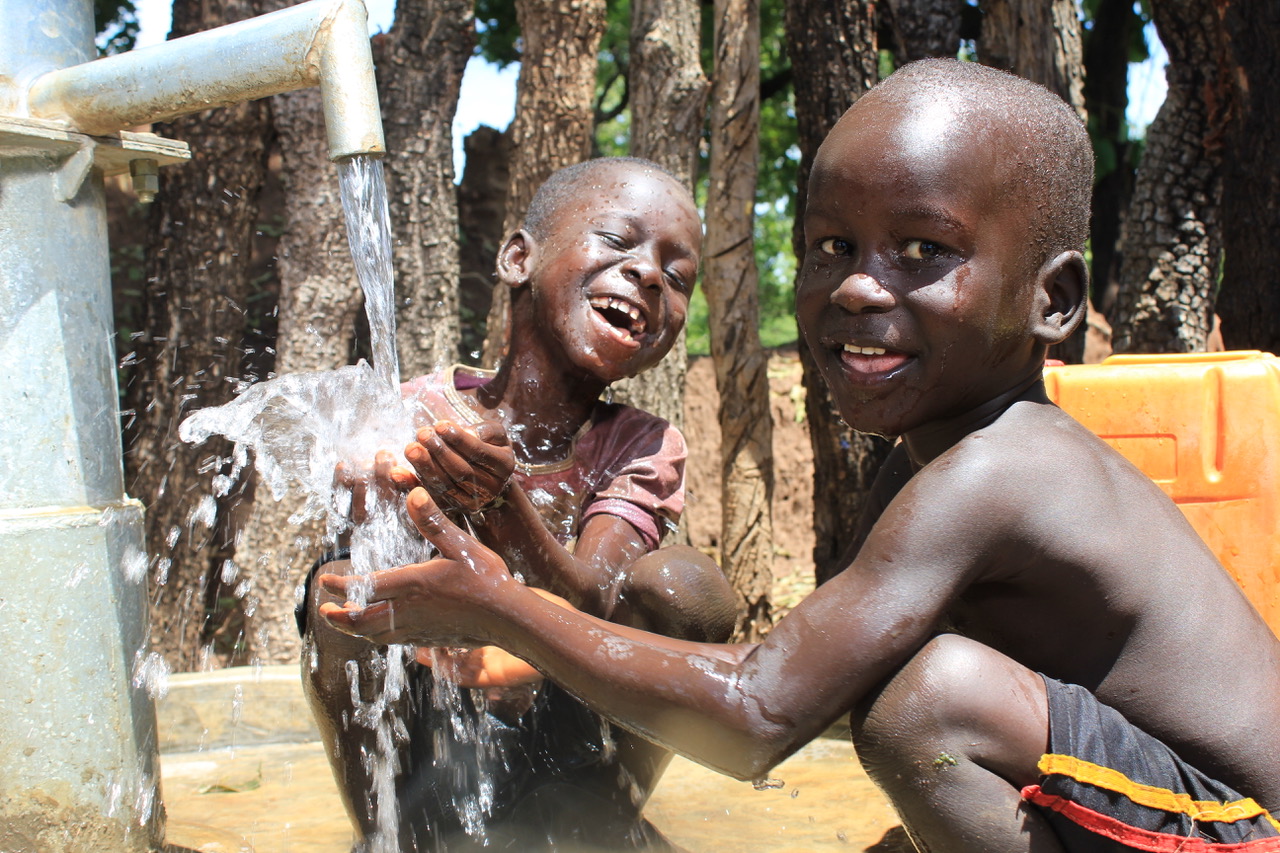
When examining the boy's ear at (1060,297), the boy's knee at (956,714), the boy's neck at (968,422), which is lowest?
the boy's knee at (956,714)

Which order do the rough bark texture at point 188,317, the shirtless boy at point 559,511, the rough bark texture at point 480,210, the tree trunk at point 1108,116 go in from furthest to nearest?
the tree trunk at point 1108,116, the rough bark texture at point 480,210, the rough bark texture at point 188,317, the shirtless boy at point 559,511

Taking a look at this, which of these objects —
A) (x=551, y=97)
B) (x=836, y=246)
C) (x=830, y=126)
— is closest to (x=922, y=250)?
(x=836, y=246)

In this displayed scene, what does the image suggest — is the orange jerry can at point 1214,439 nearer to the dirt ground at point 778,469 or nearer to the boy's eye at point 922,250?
the boy's eye at point 922,250

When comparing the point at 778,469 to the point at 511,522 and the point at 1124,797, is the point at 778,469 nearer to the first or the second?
the point at 511,522

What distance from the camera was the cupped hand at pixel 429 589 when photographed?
1602mm

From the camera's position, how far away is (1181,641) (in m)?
1.54

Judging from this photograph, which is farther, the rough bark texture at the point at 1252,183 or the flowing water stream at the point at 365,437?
the rough bark texture at the point at 1252,183

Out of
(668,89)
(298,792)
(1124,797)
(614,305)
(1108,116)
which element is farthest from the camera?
(1108,116)

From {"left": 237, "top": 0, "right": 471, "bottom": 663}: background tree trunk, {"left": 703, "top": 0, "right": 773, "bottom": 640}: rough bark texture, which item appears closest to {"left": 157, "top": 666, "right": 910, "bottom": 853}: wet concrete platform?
{"left": 237, "top": 0, "right": 471, "bottom": 663}: background tree trunk

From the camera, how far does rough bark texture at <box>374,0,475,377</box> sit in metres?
4.39

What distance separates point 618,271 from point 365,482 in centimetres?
77

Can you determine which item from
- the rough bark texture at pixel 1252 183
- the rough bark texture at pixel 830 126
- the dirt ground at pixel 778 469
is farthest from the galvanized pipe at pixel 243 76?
the dirt ground at pixel 778 469

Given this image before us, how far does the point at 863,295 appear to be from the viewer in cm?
162

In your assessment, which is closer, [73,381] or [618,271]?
[73,381]
